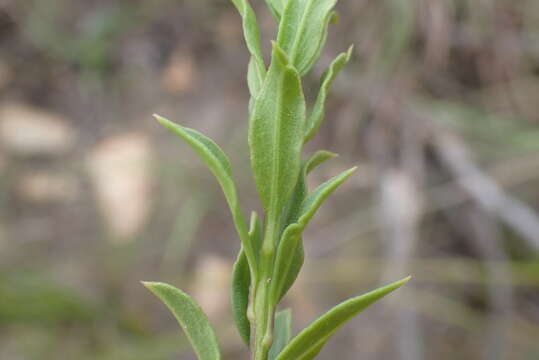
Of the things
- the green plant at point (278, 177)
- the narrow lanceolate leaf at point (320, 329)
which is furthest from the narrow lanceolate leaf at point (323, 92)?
the narrow lanceolate leaf at point (320, 329)

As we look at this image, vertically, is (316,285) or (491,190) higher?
(491,190)

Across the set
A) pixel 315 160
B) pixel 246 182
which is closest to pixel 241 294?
pixel 315 160

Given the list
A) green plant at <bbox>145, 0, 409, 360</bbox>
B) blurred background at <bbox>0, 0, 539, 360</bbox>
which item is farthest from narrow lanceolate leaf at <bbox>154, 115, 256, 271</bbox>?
blurred background at <bbox>0, 0, 539, 360</bbox>

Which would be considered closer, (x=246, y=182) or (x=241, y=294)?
(x=241, y=294)

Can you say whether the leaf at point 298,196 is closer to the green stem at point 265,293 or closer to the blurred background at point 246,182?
the green stem at point 265,293

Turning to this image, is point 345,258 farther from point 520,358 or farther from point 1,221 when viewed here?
point 1,221

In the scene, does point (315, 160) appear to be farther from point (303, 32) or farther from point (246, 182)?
point (246, 182)

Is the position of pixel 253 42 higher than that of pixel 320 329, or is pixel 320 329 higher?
pixel 253 42

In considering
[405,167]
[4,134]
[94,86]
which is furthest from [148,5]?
[405,167]
